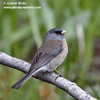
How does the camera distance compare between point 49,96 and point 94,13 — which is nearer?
point 49,96

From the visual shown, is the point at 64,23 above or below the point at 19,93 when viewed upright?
above

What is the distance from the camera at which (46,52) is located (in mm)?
2551

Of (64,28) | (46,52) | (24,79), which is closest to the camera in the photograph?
(24,79)

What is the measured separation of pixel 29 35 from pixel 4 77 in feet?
4.02

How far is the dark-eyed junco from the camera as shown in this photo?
2.37 meters

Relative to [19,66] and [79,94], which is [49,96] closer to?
[19,66]

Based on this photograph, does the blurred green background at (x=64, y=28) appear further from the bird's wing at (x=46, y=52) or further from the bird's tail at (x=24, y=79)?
the bird's tail at (x=24, y=79)

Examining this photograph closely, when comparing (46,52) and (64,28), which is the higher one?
(46,52)

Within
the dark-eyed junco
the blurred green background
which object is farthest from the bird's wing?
the blurred green background

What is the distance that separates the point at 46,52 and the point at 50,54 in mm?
42

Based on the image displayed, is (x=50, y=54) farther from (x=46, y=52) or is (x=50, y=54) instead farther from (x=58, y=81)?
(x=58, y=81)

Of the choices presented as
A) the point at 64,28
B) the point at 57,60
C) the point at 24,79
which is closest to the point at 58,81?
the point at 24,79

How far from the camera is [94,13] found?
13.8 feet

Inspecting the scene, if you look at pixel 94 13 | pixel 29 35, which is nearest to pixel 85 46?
pixel 94 13
